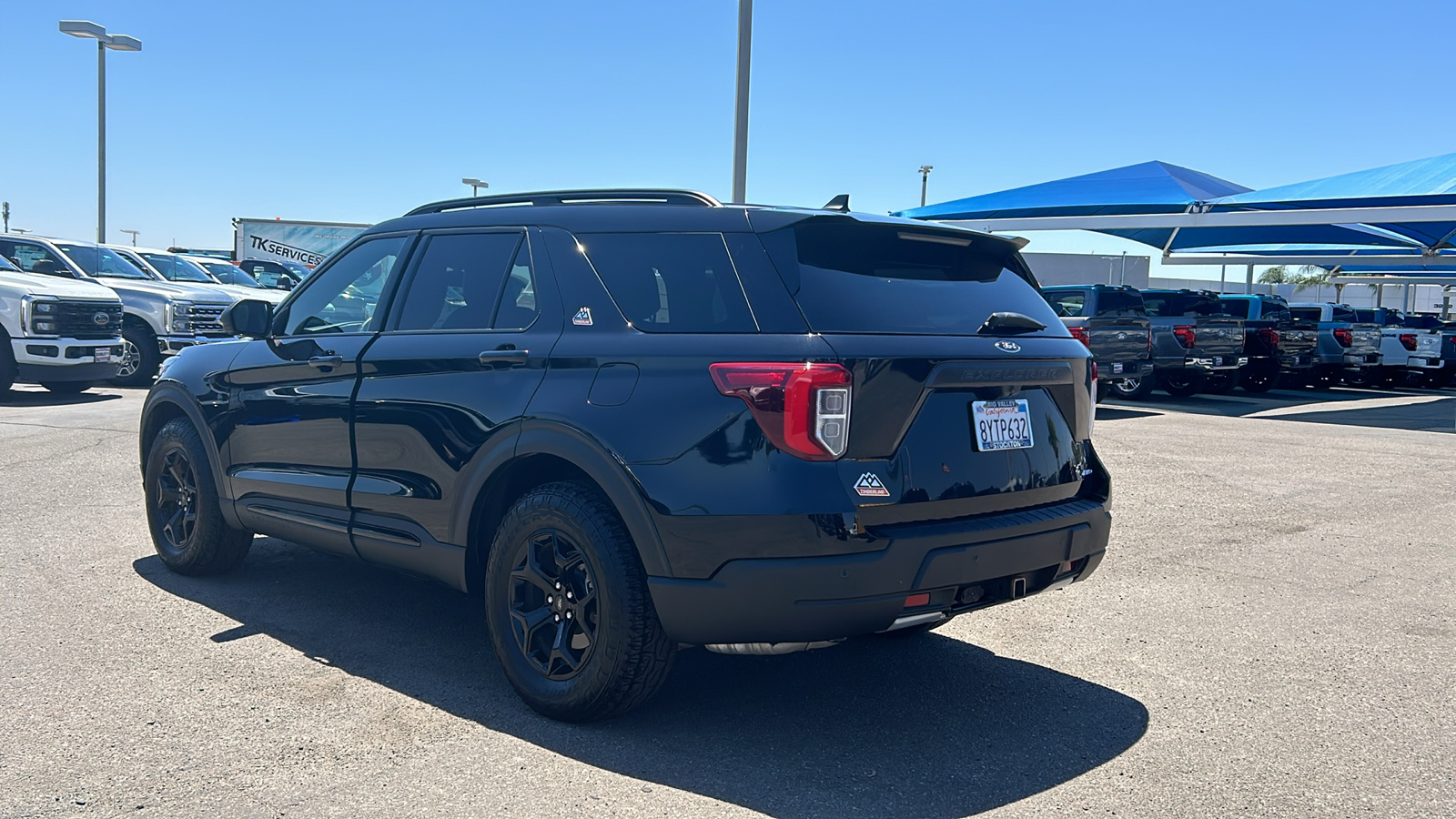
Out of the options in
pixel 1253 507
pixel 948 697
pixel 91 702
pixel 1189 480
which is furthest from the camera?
pixel 1189 480

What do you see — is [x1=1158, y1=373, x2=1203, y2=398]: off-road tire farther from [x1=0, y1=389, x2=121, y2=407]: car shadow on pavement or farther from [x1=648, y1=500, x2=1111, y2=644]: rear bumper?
[x1=648, y1=500, x2=1111, y2=644]: rear bumper

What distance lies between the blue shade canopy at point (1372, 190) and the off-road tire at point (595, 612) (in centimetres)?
2098

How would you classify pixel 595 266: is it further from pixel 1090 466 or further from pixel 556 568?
pixel 1090 466

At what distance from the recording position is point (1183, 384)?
65.1 feet

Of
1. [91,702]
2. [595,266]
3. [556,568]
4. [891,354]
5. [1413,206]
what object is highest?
[1413,206]

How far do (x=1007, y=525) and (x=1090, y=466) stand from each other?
0.67 metres

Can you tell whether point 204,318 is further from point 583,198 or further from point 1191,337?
point 1191,337

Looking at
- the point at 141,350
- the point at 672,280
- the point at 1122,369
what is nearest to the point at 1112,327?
the point at 1122,369

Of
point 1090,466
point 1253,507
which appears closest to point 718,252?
point 1090,466

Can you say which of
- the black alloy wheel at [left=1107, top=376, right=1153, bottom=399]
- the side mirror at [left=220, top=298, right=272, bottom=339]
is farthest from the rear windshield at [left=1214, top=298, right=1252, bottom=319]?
the side mirror at [left=220, top=298, right=272, bottom=339]

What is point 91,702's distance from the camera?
4.04 meters

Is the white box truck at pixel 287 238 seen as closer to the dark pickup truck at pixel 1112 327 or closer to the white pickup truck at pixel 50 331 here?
the white pickup truck at pixel 50 331

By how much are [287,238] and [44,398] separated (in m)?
22.6

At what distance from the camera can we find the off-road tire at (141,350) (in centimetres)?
1636
